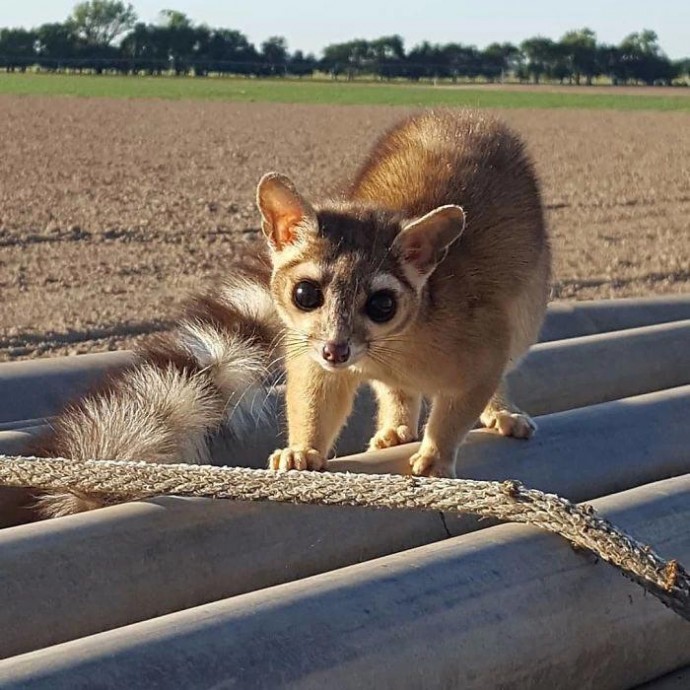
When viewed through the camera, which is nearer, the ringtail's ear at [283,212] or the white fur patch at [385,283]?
the white fur patch at [385,283]

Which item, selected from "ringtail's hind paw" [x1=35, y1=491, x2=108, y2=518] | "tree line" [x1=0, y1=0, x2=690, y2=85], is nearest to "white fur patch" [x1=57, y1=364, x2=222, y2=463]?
"ringtail's hind paw" [x1=35, y1=491, x2=108, y2=518]

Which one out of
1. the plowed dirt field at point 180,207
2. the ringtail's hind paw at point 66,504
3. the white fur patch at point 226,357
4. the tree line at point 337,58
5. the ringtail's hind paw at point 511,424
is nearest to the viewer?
the ringtail's hind paw at point 66,504

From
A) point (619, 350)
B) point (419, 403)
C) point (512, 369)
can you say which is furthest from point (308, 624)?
point (619, 350)

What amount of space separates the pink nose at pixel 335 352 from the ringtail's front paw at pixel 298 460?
0.38 m

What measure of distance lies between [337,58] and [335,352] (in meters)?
83.5

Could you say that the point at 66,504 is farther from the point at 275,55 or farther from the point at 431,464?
the point at 275,55

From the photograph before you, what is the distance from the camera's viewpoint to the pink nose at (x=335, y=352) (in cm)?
339

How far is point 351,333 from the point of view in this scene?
136 inches

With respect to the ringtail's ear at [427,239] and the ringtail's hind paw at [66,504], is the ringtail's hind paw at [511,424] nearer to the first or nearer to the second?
the ringtail's ear at [427,239]

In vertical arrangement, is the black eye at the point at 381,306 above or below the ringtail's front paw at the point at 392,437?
above

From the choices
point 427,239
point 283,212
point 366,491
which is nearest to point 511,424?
point 427,239

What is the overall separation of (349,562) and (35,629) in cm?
81

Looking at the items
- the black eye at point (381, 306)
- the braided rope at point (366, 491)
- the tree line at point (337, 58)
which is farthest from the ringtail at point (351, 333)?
the tree line at point (337, 58)

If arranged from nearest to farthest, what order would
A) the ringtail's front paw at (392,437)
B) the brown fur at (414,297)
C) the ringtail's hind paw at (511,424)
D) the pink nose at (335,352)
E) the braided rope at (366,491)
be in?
the braided rope at (366,491) < the pink nose at (335,352) < the brown fur at (414,297) < the ringtail's hind paw at (511,424) < the ringtail's front paw at (392,437)
